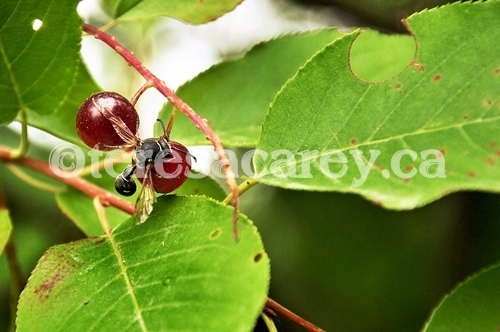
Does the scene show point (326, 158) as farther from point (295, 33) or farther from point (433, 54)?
point (295, 33)

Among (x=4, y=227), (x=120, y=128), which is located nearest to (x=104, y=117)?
(x=120, y=128)

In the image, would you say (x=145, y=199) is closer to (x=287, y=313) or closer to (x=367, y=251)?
(x=287, y=313)

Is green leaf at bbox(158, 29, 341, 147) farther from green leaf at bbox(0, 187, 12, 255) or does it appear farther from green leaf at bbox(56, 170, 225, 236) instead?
green leaf at bbox(0, 187, 12, 255)

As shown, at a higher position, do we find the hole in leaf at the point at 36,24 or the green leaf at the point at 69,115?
the hole in leaf at the point at 36,24

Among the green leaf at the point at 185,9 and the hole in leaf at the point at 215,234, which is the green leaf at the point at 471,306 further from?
the green leaf at the point at 185,9

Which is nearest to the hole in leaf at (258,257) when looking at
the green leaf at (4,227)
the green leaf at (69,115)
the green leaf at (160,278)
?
the green leaf at (160,278)

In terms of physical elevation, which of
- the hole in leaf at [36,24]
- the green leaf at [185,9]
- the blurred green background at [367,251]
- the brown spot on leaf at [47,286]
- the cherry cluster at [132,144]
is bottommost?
the blurred green background at [367,251]
